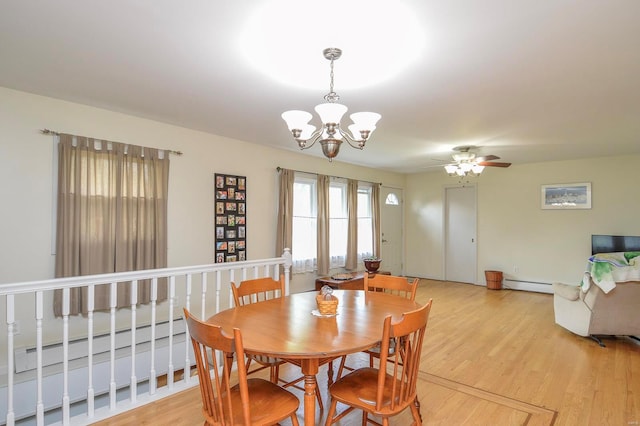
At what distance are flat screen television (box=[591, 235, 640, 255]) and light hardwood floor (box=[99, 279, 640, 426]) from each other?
1828 millimetres

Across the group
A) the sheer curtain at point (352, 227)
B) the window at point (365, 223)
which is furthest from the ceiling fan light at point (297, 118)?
the window at point (365, 223)

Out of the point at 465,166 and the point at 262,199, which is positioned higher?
the point at 465,166

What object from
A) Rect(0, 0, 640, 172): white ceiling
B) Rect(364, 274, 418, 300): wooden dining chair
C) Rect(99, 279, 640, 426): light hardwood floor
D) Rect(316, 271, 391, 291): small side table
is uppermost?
Rect(0, 0, 640, 172): white ceiling

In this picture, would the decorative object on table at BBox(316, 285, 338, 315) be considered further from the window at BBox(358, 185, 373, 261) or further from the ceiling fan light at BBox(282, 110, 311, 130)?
the window at BBox(358, 185, 373, 261)

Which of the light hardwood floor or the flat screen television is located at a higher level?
the flat screen television

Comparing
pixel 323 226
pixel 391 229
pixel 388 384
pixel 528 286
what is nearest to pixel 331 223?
pixel 323 226

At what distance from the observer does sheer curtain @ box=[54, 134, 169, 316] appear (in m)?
3.21

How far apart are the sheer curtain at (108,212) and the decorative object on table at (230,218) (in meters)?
0.75

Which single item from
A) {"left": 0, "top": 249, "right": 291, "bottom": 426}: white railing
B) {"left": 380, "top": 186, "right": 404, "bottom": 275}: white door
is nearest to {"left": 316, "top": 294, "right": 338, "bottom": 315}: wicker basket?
{"left": 0, "top": 249, "right": 291, "bottom": 426}: white railing

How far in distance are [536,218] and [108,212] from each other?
6907 mm

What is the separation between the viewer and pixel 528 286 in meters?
6.59

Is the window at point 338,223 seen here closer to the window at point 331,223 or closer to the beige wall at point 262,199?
the window at point 331,223

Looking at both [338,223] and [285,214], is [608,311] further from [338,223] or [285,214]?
[285,214]

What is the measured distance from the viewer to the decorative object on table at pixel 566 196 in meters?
6.03
